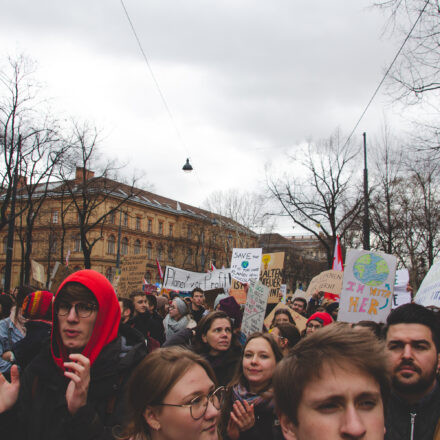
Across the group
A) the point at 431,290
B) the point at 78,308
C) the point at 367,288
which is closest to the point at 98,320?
the point at 78,308

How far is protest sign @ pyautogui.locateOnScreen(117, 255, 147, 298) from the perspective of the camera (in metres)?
12.0

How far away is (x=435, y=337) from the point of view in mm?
2854

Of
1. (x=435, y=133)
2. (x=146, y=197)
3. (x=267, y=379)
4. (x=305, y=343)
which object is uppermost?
(x=146, y=197)

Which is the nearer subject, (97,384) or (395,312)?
(97,384)

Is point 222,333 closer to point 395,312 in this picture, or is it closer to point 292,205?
point 395,312

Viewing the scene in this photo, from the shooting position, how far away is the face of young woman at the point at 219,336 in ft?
14.4

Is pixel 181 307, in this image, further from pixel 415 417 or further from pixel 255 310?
pixel 415 417

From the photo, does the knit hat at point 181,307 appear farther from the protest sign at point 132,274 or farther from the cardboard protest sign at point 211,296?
the protest sign at point 132,274

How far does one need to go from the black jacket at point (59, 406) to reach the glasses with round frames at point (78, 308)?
0.21 metres

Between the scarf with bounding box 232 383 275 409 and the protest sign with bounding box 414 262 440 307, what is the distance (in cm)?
239

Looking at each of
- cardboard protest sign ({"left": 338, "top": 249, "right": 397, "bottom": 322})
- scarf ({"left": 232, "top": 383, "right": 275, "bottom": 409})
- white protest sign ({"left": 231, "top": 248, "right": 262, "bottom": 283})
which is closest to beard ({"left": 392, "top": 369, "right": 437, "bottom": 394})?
scarf ({"left": 232, "top": 383, "right": 275, "bottom": 409})

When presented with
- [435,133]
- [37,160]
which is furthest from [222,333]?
[37,160]

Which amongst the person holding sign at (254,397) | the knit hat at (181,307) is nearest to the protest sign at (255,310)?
the knit hat at (181,307)

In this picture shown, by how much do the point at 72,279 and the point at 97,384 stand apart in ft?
1.96
